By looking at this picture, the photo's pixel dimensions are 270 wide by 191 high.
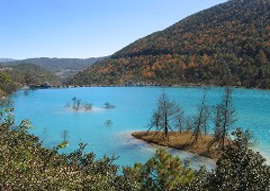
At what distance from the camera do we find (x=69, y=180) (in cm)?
1197

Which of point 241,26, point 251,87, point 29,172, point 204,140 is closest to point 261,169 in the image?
point 29,172

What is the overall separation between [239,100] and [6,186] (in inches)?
4076

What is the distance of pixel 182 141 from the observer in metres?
52.2

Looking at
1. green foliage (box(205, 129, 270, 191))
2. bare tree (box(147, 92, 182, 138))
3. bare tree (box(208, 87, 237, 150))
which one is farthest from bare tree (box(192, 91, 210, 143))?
green foliage (box(205, 129, 270, 191))

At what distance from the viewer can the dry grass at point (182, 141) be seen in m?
45.8

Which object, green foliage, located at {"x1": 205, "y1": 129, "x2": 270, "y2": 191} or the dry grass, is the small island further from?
green foliage, located at {"x1": 205, "y1": 129, "x2": 270, "y2": 191}

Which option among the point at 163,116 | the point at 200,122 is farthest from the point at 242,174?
the point at 163,116

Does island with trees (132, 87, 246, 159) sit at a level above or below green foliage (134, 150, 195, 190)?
below

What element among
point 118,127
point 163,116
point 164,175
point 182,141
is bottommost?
point 118,127

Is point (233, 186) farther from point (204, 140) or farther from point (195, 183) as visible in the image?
point (204, 140)

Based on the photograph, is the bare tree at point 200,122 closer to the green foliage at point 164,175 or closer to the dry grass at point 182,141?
the dry grass at point 182,141

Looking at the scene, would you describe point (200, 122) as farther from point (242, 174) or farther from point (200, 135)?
point (242, 174)

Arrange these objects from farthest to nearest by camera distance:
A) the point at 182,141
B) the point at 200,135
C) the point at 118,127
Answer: the point at 118,127, the point at 200,135, the point at 182,141

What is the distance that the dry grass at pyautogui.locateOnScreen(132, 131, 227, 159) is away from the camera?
45.8 m
